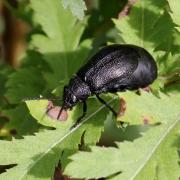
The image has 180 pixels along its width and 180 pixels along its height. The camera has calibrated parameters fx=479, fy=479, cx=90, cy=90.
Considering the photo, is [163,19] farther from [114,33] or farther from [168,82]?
[114,33]

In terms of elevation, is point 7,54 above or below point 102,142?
above

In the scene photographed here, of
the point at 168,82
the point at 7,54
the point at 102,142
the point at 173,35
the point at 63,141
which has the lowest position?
the point at 102,142

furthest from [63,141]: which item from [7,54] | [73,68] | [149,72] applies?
[7,54]

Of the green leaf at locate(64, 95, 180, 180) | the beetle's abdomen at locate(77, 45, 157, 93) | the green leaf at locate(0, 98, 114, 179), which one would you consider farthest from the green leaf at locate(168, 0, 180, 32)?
Result: the green leaf at locate(0, 98, 114, 179)

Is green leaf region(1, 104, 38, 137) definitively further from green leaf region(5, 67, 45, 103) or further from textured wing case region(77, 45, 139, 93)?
textured wing case region(77, 45, 139, 93)

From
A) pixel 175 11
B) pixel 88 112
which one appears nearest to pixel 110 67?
pixel 88 112

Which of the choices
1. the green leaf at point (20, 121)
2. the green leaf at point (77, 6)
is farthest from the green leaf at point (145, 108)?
the green leaf at point (20, 121)

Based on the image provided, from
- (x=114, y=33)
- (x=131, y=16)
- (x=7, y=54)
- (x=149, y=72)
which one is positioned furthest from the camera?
(x=7, y=54)
